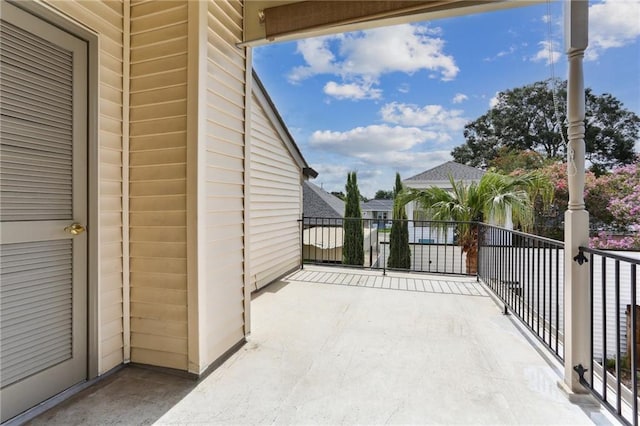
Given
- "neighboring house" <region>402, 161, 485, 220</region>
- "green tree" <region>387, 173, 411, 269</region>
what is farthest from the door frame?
"neighboring house" <region>402, 161, 485, 220</region>

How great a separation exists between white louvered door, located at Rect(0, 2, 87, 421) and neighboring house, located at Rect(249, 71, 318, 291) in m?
2.10

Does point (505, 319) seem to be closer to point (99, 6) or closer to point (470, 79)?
point (99, 6)

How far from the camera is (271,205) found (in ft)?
14.3

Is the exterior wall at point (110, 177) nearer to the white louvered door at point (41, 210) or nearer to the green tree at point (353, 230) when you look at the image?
the white louvered door at point (41, 210)

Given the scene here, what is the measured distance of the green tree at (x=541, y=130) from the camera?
13578 millimetres

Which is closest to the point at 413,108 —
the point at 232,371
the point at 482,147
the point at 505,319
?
the point at 482,147

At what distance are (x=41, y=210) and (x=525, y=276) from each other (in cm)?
382

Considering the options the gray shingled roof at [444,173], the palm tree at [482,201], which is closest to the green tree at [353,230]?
the palm tree at [482,201]

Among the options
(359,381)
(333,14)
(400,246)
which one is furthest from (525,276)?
(400,246)

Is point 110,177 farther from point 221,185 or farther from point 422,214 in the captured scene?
point 422,214

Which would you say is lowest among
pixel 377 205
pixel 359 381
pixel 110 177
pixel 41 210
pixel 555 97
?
pixel 359 381

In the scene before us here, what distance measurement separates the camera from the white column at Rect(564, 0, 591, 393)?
1.67 m

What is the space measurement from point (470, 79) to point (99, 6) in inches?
763

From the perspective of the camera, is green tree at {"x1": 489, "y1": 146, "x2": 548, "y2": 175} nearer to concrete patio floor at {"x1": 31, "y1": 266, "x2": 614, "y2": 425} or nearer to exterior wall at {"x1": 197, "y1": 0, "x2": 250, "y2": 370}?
concrete patio floor at {"x1": 31, "y1": 266, "x2": 614, "y2": 425}
